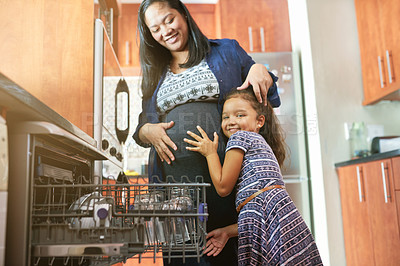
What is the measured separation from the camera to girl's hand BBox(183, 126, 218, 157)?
1.56 m

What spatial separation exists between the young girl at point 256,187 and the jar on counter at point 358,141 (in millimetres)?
888

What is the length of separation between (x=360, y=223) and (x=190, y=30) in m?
1.44

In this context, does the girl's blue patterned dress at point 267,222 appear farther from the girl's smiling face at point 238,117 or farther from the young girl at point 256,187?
the girl's smiling face at point 238,117

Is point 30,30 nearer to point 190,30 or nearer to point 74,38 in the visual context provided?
point 74,38

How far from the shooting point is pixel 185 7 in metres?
1.65

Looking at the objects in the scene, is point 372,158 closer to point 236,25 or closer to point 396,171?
point 396,171

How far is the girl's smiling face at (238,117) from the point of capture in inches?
61.1

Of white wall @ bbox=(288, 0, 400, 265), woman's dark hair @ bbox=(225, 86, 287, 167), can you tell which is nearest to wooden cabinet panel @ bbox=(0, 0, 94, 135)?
woman's dark hair @ bbox=(225, 86, 287, 167)

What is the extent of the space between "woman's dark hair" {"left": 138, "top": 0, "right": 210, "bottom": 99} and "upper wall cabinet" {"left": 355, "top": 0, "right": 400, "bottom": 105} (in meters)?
1.24

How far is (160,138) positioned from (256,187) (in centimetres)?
51

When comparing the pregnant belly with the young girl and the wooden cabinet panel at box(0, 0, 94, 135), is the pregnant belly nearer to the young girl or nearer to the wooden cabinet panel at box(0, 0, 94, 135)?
the young girl

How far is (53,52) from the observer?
4.29 feet

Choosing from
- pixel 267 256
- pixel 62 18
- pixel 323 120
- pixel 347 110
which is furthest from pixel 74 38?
pixel 347 110

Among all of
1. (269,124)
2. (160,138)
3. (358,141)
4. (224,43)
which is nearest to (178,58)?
(224,43)
